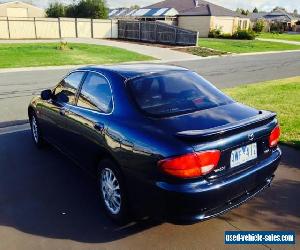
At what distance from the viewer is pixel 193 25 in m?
48.0

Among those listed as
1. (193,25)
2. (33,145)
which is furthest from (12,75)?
(193,25)

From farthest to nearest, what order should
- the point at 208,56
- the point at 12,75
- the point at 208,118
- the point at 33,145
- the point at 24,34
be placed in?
the point at 24,34 < the point at 208,56 < the point at 12,75 < the point at 33,145 < the point at 208,118

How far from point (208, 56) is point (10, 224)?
78.5ft

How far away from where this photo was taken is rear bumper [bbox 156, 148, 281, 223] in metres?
3.11

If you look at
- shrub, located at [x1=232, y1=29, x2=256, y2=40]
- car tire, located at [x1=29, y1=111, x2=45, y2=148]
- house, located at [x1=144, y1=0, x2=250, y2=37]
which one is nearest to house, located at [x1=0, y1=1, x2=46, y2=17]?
house, located at [x1=144, y1=0, x2=250, y2=37]

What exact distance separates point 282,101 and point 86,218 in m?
7.06

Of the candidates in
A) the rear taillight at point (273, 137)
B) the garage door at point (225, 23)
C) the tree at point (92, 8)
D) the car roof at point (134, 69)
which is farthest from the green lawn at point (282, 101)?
the tree at point (92, 8)

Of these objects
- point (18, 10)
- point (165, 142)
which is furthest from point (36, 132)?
point (18, 10)

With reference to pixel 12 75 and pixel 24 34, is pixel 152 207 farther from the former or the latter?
pixel 24 34

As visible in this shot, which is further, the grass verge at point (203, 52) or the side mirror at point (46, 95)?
the grass verge at point (203, 52)

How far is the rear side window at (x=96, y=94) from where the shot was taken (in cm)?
404

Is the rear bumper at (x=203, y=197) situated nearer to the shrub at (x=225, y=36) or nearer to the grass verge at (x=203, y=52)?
the grass verge at (x=203, y=52)

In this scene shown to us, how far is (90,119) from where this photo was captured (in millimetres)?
4168

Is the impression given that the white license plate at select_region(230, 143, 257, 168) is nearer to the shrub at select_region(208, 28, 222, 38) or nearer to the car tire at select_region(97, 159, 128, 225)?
the car tire at select_region(97, 159, 128, 225)
